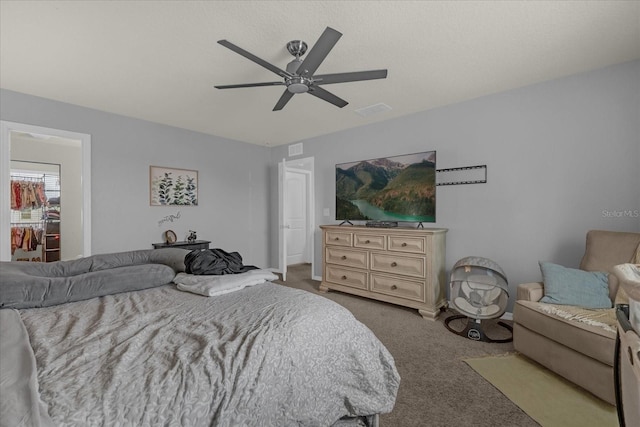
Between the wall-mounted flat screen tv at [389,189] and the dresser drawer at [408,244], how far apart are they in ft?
1.60

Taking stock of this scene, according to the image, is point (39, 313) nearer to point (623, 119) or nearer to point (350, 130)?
point (350, 130)

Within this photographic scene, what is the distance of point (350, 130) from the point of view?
14.8 ft

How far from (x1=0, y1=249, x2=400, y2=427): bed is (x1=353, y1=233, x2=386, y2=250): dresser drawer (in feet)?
7.06

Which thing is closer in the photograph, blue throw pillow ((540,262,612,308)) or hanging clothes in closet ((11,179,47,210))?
blue throw pillow ((540,262,612,308))

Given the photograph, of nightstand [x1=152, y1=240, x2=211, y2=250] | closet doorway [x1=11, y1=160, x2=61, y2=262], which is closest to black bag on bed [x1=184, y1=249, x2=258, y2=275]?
nightstand [x1=152, y1=240, x2=211, y2=250]

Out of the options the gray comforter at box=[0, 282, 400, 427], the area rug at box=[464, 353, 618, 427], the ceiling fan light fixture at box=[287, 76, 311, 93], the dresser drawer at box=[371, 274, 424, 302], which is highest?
the ceiling fan light fixture at box=[287, 76, 311, 93]

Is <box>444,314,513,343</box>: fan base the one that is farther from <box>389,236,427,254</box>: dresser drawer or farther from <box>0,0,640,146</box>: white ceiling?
<box>0,0,640,146</box>: white ceiling

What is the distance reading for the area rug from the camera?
5.38 ft

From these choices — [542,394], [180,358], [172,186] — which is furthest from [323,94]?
[172,186]

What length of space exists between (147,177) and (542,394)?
4863 millimetres

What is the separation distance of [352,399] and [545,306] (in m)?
1.80

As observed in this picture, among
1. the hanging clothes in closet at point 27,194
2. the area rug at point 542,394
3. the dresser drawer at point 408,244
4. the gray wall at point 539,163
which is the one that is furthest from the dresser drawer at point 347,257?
the hanging clothes in closet at point 27,194

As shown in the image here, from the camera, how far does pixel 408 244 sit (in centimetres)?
335

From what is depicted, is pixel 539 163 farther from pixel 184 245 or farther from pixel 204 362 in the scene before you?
pixel 184 245
